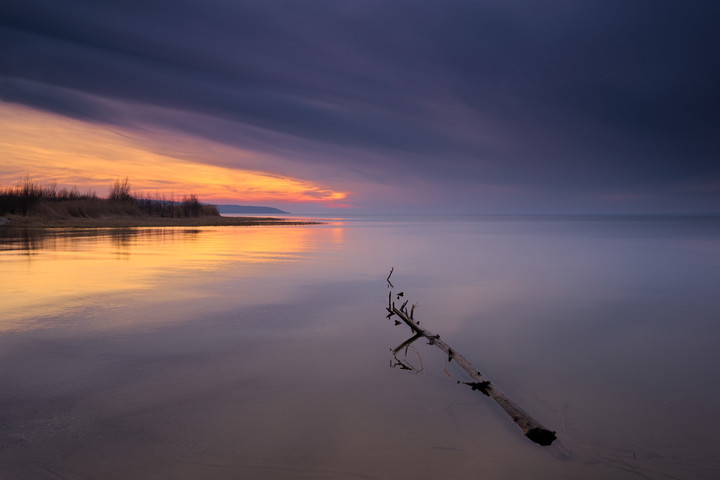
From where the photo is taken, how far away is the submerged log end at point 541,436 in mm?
3561

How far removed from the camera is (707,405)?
447 centimetres

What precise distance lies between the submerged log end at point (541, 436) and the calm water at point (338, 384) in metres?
0.07

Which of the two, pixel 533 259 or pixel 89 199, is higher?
pixel 89 199

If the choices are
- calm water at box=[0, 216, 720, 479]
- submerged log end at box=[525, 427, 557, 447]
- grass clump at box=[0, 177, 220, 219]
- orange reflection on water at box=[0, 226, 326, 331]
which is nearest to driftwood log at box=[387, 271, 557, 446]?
submerged log end at box=[525, 427, 557, 447]

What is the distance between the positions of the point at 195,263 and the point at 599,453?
1569 cm

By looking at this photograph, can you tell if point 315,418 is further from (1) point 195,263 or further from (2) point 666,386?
(1) point 195,263

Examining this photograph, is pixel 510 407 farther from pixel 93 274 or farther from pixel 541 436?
pixel 93 274

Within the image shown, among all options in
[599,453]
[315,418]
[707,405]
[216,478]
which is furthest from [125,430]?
[707,405]

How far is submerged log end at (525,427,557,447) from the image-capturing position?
3.56m

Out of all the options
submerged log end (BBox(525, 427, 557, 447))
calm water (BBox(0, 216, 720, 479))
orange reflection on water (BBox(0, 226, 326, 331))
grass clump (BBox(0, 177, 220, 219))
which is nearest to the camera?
calm water (BBox(0, 216, 720, 479))

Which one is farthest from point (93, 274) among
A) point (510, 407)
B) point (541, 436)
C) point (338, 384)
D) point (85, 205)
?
point (85, 205)

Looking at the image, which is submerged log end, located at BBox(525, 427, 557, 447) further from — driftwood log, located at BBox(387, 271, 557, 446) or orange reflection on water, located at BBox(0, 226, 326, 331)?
orange reflection on water, located at BBox(0, 226, 326, 331)

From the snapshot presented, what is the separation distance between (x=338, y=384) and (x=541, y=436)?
2.33 metres

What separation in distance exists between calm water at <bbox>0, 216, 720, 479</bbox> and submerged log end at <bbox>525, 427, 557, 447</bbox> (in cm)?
7
